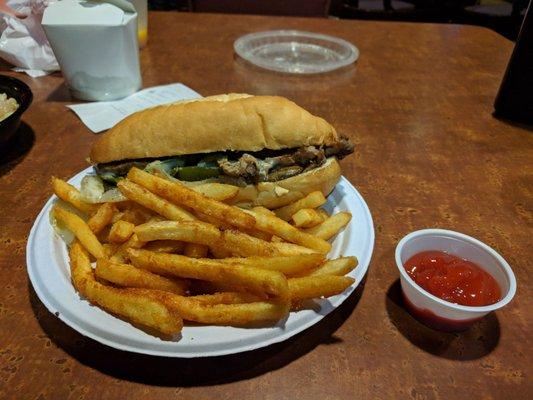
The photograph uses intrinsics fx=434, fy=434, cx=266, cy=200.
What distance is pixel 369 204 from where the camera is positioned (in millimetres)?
1981

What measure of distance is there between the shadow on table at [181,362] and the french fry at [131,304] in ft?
0.50

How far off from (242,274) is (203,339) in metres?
0.19

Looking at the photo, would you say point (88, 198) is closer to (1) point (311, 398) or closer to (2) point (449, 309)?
(1) point (311, 398)

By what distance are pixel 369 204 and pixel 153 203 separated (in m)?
1.02

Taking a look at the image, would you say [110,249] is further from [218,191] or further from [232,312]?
[232,312]

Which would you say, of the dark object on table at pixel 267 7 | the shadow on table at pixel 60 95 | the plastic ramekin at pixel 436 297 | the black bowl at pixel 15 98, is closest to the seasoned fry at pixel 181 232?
the plastic ramekin at pixel 436 297

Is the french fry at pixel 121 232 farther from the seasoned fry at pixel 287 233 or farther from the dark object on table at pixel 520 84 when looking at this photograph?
the dark object on table at pixel 520 84

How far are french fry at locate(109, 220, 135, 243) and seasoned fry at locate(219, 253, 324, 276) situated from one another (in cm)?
34

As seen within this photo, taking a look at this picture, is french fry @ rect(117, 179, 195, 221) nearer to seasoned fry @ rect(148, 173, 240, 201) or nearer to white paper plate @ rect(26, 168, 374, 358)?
seasoned fry @ rect(148, 173, 240, 201)

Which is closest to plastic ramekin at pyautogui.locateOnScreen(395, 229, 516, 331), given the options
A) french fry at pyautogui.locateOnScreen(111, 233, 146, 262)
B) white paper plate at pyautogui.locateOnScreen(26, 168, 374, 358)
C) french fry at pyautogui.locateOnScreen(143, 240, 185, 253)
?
white paper plate at pyautogui.locateOnScreen(26, 168, 374, 358)

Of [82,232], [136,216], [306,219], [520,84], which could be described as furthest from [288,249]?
[520,84]

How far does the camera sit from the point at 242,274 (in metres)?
1.17

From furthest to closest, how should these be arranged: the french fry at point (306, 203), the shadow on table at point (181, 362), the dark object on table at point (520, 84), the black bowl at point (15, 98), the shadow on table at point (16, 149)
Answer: the dark object on table at point (520, 84) < the shadow on table at point (16, 149) < the black bowl at point (15, 98) < the french fry at point (306, 203) < the shadow on table at point (181, 362)

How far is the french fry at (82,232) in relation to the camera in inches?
53.9
